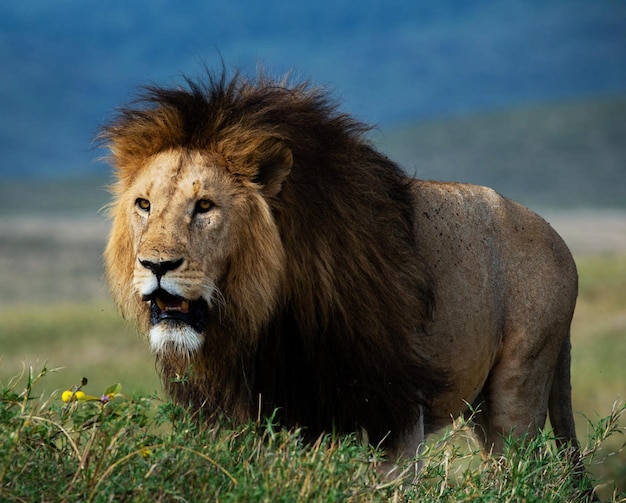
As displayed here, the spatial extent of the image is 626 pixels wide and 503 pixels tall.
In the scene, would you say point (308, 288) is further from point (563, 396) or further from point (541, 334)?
point (563, 396)

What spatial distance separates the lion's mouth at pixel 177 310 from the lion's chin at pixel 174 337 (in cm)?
2

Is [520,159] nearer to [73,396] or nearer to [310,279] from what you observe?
[310,279]

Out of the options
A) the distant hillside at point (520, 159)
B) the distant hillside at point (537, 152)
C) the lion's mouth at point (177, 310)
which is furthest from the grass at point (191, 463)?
the distant hillside at point (537, 152)

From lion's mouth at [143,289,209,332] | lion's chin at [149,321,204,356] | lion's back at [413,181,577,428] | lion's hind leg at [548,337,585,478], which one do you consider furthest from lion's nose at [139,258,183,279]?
lion's hind leg at [548,337,585,478]

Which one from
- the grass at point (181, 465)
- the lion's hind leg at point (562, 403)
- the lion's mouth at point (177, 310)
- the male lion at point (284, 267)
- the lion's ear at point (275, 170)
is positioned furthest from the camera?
the lion's hind leg at point (562, 403)

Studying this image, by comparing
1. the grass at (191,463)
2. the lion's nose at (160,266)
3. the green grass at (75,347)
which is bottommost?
the green grass at (75,347)

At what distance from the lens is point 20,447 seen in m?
4.39

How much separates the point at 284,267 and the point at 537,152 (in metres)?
96.6

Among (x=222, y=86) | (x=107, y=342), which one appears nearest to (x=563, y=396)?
(x=222, y=86)

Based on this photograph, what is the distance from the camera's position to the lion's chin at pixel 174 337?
5176 mm

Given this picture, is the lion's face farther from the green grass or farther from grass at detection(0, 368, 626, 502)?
the green grass

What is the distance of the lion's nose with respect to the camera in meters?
4.99

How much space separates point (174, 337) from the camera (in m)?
5.18

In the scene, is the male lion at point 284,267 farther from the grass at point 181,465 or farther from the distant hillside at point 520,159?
the distant hillside at point 520,159
